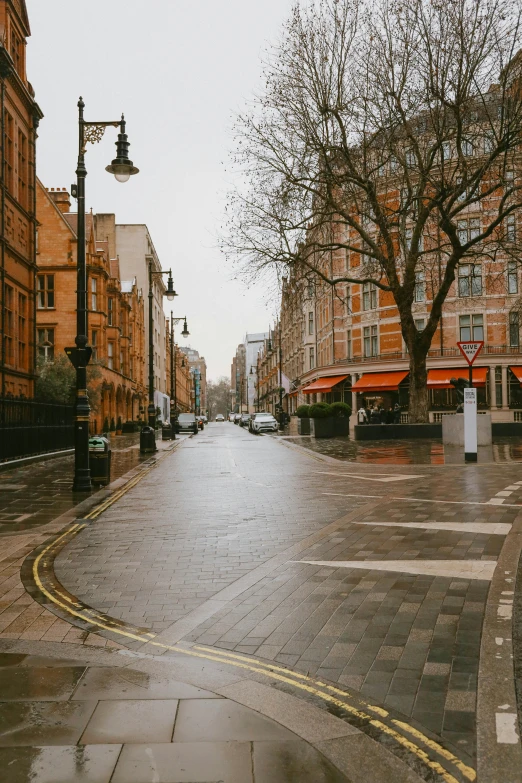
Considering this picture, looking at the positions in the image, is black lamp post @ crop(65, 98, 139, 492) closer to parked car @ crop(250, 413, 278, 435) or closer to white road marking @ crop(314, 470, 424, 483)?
white road marking @ crop(314, 470, 424, 483)

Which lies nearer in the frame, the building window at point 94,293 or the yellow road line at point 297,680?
the yellow road line at point 297,680

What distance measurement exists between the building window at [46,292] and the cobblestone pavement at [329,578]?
35569 millimetres

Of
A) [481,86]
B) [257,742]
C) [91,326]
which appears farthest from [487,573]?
[91,326]

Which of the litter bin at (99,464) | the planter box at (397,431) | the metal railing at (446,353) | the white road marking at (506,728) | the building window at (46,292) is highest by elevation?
the building window at (46,292)

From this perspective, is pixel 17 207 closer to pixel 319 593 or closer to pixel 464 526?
pixel 464 526

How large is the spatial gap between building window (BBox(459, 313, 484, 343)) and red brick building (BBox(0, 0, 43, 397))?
29.5 meters

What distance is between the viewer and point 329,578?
20.8 ft

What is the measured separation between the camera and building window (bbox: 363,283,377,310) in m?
51.6

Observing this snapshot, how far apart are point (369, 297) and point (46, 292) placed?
2202 cm

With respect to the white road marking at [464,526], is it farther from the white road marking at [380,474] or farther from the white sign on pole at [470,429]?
the white sign on pole at [470,429]

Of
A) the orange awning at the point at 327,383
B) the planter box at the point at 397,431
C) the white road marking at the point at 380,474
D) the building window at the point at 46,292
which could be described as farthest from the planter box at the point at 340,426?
the building window at the point at 46,292

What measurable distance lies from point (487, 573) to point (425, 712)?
3042 mm

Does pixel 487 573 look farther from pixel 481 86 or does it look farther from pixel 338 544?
pixel 481 86

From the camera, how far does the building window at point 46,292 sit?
151 feet
